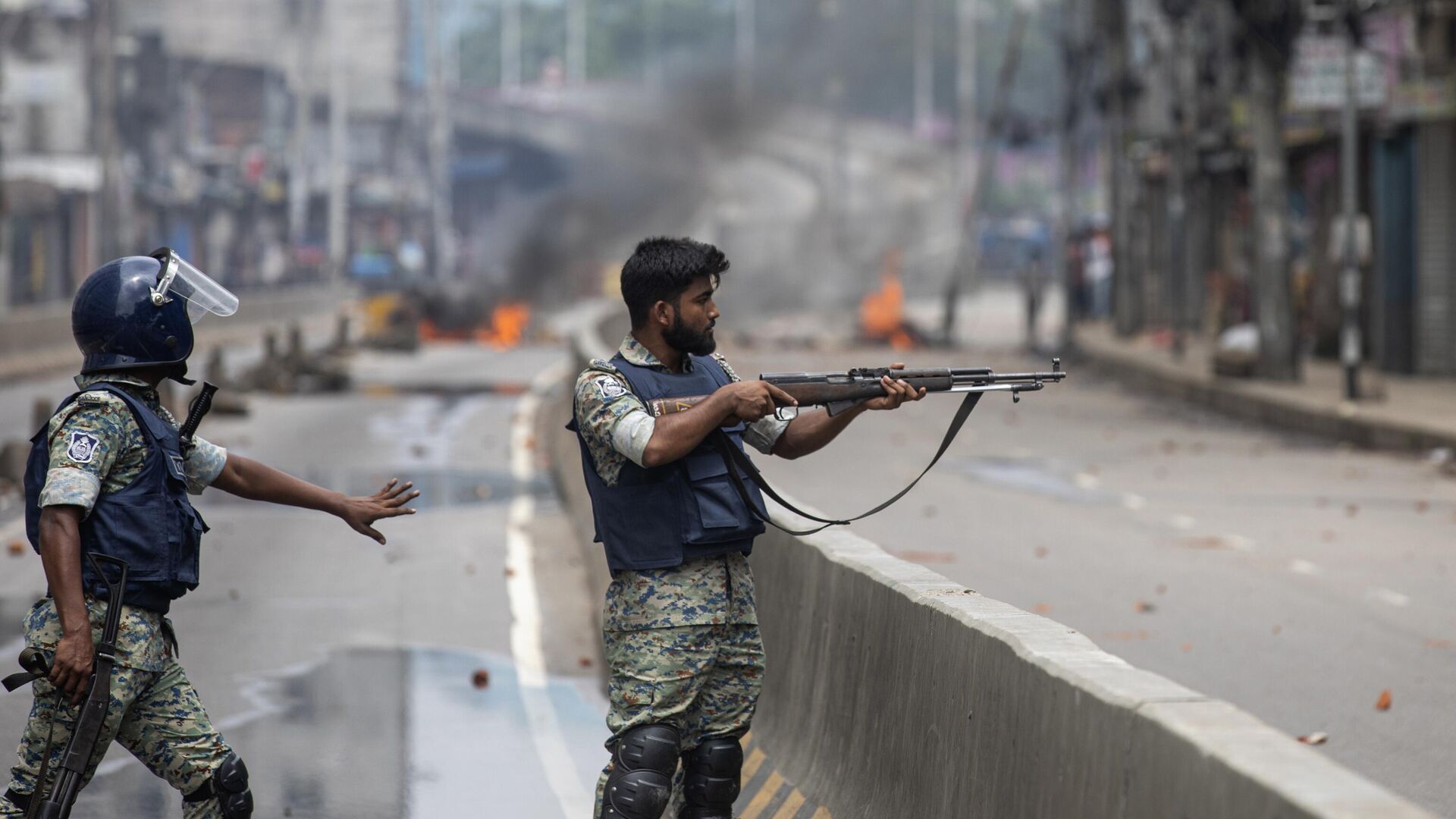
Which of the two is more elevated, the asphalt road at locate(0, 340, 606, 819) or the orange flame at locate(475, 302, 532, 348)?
the orange flame at locate(475, 302, 532, 348)

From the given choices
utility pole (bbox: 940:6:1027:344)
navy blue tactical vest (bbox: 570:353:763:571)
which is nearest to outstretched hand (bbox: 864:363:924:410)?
navy blue tactical vest (bbox: 570:353:763:571)

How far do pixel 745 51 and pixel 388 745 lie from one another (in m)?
121

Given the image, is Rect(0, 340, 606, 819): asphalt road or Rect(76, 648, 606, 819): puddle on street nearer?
Rect(76, 648, 606, 819): puddle on street

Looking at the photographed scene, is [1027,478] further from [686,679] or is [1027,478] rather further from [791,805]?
[686,679]

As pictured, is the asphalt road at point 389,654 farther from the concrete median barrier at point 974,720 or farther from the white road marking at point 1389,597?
the white road marking at point 1389,597

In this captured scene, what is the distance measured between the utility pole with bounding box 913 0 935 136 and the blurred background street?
13.9 m

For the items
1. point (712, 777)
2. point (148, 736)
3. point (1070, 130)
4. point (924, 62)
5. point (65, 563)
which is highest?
point (924, 62)

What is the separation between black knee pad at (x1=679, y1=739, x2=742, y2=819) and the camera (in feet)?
18.2

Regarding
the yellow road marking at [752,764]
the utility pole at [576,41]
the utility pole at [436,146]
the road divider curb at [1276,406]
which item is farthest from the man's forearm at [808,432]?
the utility pole at [576,41]

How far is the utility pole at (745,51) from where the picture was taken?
90.5 meters

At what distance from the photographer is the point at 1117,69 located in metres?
44.7

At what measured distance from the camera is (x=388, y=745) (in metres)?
8.44

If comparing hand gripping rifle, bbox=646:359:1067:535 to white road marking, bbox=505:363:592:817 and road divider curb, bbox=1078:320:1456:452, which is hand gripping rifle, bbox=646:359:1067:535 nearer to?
white road marking, bbox=505:363:592:817

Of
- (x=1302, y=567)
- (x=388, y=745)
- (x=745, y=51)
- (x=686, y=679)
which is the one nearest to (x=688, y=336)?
(x=686, y=679)
